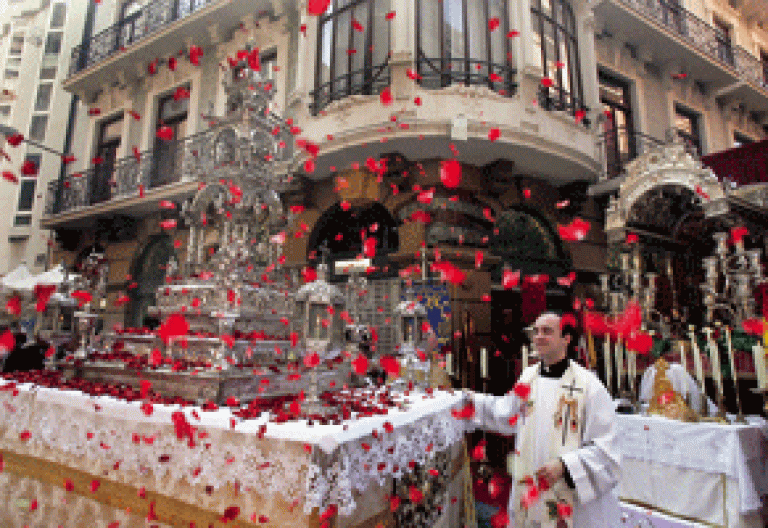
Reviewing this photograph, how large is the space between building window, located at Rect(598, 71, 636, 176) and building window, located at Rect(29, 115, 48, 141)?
19885 mm

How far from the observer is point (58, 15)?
17.7 m

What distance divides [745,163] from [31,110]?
937 inches

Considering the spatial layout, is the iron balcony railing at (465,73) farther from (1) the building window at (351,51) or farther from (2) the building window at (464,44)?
(1) the building window at (351,51)

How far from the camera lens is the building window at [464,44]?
27.1 ft

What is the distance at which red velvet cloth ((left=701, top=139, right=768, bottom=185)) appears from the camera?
374 inches

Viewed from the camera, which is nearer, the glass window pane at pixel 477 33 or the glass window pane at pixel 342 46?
the glass window pane at pixel 477 33

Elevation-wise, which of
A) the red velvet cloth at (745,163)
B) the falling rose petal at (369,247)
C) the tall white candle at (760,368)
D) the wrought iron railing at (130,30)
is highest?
the wrought iron railing at (130,30)

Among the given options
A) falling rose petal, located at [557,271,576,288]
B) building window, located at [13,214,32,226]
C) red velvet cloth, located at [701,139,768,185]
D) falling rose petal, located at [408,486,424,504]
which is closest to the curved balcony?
red velvet cloth, located at [701,139,768,185]

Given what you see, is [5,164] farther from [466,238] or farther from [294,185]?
[466,238]

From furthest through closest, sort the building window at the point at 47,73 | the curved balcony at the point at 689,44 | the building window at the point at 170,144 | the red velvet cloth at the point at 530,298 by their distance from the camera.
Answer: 1. the building window at the point at 47,73
2. the building window at the point at 170,144
3. the curved balcony at the point at 689,44
4. the red velvet cloth at the point at 530,298

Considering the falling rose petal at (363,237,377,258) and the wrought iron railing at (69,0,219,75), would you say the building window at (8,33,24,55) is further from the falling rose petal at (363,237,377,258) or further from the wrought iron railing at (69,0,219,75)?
the falling rose petal at (363,237,377,258)

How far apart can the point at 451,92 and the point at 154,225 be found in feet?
32.7

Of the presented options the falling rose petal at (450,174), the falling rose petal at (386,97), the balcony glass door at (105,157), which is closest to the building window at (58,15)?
the balcony glass door at (105,157)

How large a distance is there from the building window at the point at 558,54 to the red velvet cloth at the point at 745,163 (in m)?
3.80
